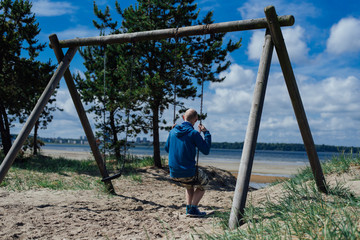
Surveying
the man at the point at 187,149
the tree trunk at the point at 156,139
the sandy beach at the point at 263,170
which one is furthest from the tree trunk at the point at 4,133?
the man at the point at 187,149

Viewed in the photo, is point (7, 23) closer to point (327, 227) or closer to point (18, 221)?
point (18, 221)

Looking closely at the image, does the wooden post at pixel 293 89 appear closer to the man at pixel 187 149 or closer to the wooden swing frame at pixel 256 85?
the wooden swing frame at pixel 256 85

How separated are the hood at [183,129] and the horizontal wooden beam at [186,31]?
1543mm

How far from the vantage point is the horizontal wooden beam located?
4.24 meters

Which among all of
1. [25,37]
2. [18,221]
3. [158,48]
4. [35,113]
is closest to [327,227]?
[18,221]

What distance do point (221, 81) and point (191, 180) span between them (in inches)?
360

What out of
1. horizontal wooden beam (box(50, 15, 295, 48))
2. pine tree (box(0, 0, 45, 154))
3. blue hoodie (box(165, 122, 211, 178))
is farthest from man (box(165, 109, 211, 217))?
pine tree (box(0, 0, 45, 154))

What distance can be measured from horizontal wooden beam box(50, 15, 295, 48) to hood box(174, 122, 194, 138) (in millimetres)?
1543

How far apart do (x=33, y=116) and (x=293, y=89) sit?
4.27 m

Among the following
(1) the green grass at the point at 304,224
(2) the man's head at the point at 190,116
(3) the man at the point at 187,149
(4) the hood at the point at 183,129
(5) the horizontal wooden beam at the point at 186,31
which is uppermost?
(5) the horizontal wooden beam at the point at 186,31

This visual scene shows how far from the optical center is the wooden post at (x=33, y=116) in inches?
197

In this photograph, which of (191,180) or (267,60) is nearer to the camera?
(267,60)

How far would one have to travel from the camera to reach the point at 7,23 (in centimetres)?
1352

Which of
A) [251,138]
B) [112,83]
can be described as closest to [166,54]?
[112,83]
